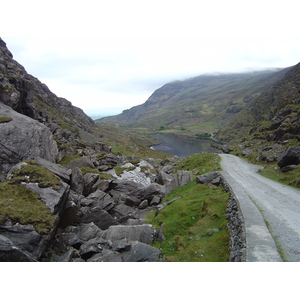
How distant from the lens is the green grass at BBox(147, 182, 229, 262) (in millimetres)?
15578

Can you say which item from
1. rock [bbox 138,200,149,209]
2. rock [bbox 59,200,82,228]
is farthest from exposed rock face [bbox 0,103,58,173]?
rock [bbox 138,200,149,209]

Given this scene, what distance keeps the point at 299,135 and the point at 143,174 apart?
49.0m

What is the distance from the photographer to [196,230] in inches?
776

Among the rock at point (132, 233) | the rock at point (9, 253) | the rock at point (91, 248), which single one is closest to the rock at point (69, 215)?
the rock at point (132, 233)

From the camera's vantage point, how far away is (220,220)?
20.1 m

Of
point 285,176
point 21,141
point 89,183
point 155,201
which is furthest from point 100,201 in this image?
point 285,176

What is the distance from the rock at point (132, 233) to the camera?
64.3ft

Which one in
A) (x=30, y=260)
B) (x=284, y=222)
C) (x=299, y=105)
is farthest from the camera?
(x=299, y=105)

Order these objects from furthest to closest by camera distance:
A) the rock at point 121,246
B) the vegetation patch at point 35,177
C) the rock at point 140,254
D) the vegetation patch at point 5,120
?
1. the vegetation patch at point 5,120
2. the vegetation patch at point 35,177
3. the rock at point 121,246
4. the rock at point 140,254

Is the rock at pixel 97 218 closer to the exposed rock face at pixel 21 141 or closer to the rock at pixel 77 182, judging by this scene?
the rock at pixel 77 182

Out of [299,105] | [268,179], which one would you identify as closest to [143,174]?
[268,179]

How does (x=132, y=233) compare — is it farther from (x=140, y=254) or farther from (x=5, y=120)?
(x=5, y=120)

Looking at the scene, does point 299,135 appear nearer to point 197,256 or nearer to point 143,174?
point 143,174

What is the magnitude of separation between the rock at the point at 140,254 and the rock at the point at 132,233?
3.12m
